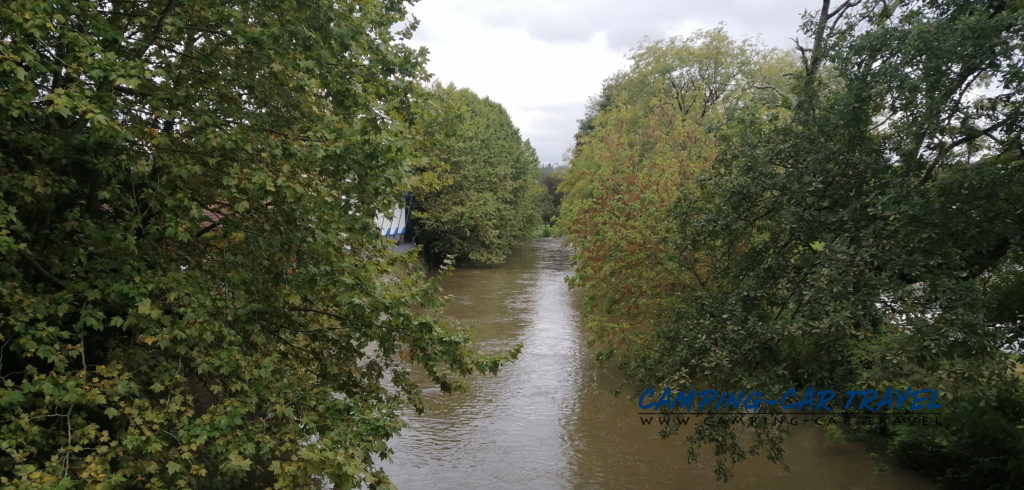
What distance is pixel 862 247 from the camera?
6.25 metres

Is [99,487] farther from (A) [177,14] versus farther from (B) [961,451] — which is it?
(B) [961,451]

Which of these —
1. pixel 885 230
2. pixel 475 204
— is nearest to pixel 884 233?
pixel 885 230

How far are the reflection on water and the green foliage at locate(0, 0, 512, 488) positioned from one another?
4.43 meters

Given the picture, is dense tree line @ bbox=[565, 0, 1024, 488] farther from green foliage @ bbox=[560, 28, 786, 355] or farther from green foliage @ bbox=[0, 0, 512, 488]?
green foliage @ bbox=[0, 0, 512, 488]

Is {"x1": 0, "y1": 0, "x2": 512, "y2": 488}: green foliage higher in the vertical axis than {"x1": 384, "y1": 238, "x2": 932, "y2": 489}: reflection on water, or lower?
higher

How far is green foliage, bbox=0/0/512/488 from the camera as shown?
4672 millimetres

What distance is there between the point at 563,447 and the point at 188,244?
25.9 ft

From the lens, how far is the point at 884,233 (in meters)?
6.19

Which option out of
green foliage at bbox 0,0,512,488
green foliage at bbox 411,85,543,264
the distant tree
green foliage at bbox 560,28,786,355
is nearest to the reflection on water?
green foliage at bbox 560,28,786,355

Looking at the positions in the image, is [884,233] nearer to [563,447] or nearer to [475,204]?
[563,447]

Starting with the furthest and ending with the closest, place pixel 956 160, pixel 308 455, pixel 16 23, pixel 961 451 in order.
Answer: pixel 961 451 < pixel 956 160 < pixel 308 455 < pixel 16 23

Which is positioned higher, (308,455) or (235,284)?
(235,284)

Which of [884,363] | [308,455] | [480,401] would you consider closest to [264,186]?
[308,455]

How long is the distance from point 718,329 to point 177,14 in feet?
20.6
